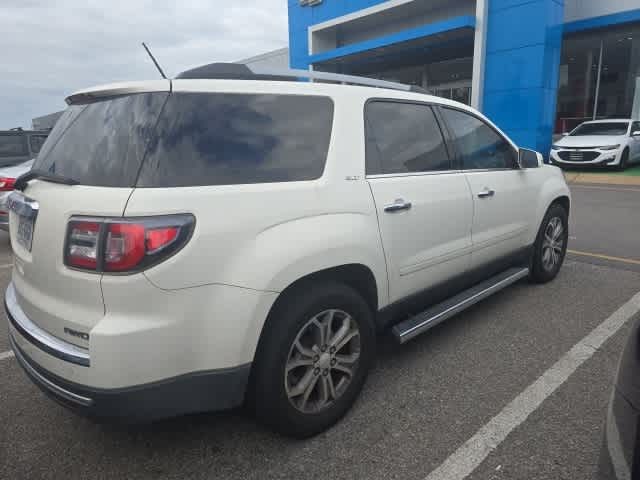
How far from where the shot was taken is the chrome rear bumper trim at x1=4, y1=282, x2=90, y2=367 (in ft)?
5.78

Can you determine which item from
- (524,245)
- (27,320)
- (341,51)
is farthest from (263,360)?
(341,51)

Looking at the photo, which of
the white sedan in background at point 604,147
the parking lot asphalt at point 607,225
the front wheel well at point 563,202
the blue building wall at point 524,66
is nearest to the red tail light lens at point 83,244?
the front wheel well at point 563,202

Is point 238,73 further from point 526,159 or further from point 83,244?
point 526,159

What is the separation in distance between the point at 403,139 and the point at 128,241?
180cm

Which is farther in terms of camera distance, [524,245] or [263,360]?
[524,245]

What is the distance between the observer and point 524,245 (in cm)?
399

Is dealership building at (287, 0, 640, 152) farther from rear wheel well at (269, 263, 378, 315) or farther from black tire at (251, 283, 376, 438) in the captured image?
black tire at (251, 283, 376, 438)

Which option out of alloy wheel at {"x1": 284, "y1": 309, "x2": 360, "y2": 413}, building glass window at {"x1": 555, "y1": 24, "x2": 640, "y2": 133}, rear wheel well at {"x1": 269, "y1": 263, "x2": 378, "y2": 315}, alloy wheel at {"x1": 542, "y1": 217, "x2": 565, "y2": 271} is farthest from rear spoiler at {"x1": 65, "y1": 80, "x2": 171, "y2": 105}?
building glass window at {"x1": 555, "y1": 24, "x2": 640, "y2": 133}

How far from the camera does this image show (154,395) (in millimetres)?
1784

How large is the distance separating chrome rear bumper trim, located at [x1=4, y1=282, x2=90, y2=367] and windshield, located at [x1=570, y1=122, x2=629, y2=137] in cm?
1666

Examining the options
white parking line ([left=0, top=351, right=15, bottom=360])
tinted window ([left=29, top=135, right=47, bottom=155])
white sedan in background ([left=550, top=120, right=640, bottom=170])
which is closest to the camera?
white parking line ([left=0, top=351, right=15, bottom=360])

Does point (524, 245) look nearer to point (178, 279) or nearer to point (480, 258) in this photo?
point (480, 258)

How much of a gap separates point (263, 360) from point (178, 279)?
0.56 m

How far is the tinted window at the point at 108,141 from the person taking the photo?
1824mm
